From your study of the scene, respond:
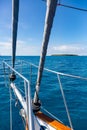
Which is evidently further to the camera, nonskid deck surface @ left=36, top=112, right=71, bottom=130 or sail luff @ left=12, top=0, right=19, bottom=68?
sail luff @ left=12, top=0, right=19, bottom=68

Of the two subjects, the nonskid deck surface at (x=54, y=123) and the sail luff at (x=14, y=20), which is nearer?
the nonskid deck surface at (x=54, y=123)

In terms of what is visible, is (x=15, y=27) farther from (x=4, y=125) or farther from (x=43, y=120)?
(x=4, y=125)

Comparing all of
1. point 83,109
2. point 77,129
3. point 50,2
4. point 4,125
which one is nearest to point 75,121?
point 77,129

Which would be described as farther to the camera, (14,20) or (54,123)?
(14,20)

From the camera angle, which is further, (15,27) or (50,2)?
(15,27)

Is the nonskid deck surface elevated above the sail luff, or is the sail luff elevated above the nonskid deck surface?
the sail luff

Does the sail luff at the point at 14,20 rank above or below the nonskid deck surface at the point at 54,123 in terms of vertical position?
above

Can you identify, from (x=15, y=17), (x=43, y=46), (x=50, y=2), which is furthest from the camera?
(x=15, y=17)

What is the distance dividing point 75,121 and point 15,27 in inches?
206

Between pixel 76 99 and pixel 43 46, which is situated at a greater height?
pixel 43 46

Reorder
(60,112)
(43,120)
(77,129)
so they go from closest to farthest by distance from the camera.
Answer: (43,120), (77,129), (60,112)

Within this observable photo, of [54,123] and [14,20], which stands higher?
[14,20]

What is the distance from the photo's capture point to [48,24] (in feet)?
10.4

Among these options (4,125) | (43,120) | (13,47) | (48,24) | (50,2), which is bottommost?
(4,125)
